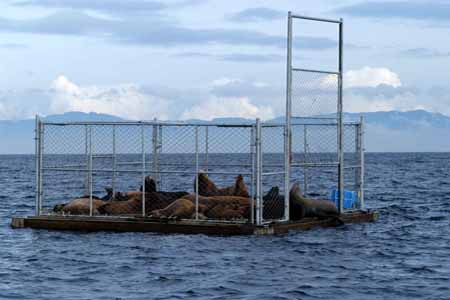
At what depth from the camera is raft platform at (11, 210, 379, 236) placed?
27094 mm

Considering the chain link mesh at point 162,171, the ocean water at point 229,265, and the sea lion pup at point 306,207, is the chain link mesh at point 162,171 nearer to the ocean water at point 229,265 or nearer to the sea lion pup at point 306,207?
the sea lion pup at point 306,207

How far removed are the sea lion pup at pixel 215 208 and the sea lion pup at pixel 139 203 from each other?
80 cm

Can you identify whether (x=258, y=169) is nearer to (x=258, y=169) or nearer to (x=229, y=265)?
(x=258, y=169)

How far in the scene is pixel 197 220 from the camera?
27.9m

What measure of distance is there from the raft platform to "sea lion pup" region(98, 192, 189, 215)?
828mm

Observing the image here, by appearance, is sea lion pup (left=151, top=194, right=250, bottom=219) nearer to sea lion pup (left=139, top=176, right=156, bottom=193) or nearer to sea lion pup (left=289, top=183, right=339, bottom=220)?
sea lion pup (left=289, top=183, right=339, bottom=220)

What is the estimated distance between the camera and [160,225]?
27922 millimetres

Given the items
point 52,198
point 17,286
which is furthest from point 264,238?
point 52,198

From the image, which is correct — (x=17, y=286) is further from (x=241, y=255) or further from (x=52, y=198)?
(x=52, y=198)

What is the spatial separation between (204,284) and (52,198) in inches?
1191

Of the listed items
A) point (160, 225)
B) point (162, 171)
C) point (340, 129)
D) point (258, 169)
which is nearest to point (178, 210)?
point (160, 225)

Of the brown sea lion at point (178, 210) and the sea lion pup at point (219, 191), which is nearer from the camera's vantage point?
the brown sea lion at point (178, 210)

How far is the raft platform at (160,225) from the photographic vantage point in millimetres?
27094

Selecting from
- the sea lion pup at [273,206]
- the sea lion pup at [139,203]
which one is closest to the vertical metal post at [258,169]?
the sea lion pup at [273,206]
